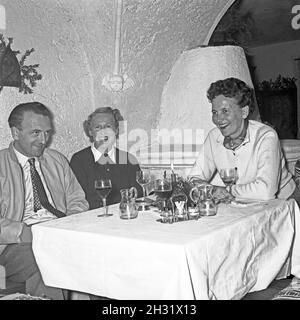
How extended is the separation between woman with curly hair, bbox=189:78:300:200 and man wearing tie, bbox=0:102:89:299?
907mm

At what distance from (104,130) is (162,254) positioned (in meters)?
1.86

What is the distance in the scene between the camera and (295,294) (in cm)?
185

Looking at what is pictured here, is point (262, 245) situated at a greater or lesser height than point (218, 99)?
lesser

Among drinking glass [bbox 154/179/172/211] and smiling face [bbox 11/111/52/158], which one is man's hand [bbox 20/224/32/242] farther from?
drinking glass [bbox 154/179/172/211]

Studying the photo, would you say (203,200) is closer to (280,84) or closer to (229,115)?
(229,115)

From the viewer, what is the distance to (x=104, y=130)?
328 cm

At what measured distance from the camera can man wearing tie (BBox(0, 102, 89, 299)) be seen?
240cm

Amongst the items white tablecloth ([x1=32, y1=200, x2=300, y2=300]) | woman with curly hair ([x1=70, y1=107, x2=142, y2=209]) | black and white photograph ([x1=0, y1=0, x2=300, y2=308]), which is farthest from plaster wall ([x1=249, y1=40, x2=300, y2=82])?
white tablecloth ([x1=32, y1=200, x2=300, y2=300])

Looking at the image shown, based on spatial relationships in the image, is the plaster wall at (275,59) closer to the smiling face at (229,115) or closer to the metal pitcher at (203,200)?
the smiling face at (229,115)

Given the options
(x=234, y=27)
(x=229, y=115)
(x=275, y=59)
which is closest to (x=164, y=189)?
(x=229, y=115)

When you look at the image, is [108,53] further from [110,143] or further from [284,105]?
[284,105]

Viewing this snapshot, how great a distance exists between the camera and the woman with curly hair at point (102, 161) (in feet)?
10.3
